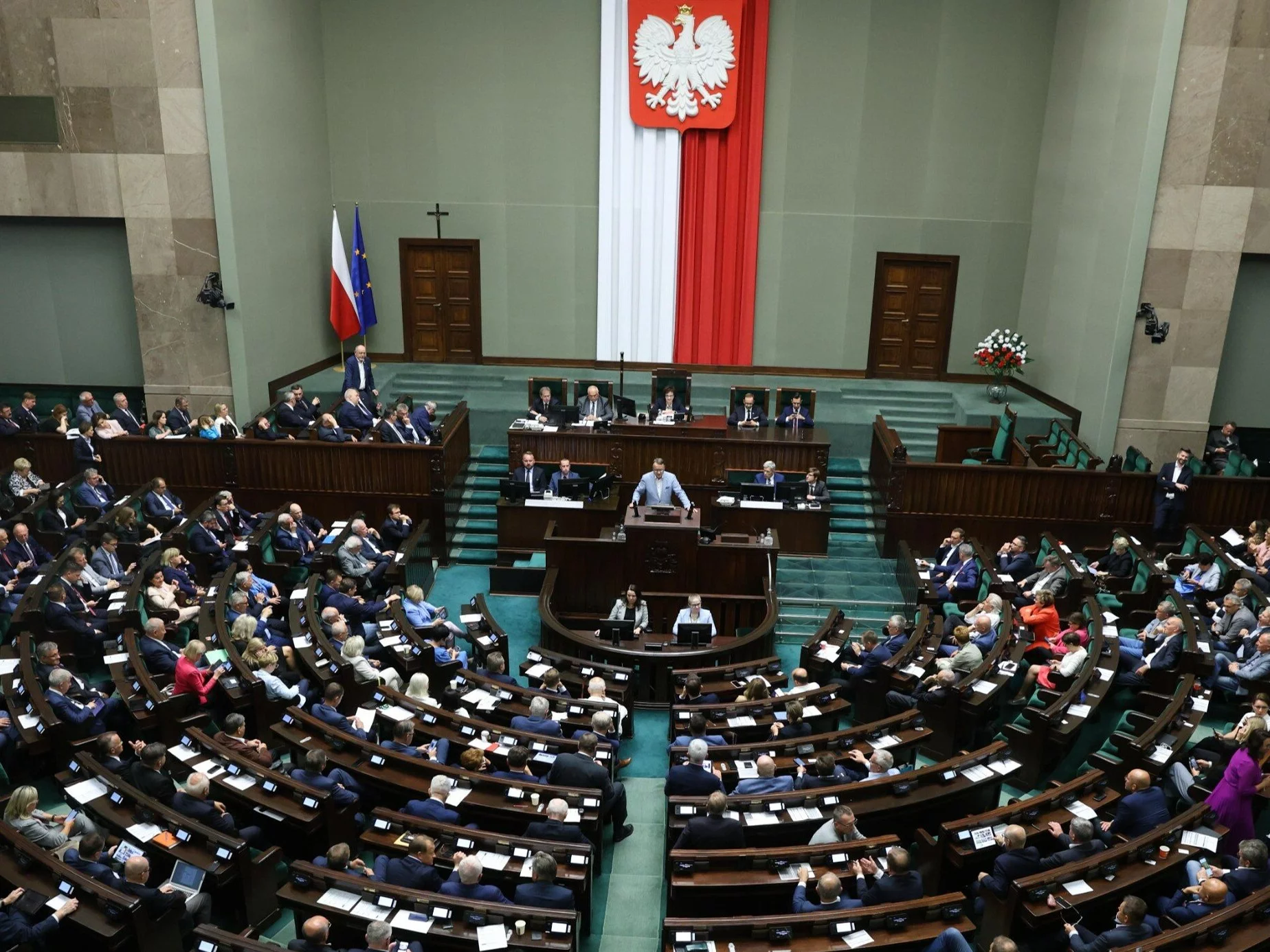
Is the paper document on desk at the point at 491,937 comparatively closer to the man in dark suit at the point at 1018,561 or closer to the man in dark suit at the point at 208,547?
the man in dark suit at the point at 208,547

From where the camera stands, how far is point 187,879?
637cm

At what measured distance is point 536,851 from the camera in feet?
21.4

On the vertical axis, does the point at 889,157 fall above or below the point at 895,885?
above

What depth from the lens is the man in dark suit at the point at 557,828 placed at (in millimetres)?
6734

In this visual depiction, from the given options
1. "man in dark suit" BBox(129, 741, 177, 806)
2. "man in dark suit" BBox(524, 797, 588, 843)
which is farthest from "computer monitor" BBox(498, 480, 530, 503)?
"man in dark suit" BBox(524, 797, 588, 843)

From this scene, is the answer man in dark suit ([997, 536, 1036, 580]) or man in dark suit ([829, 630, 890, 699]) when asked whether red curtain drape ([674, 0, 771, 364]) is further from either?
man in dark suit ([829, 630, 890, 699])

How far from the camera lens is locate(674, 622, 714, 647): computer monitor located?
1004 centimetres

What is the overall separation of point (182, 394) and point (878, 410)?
10.9 m

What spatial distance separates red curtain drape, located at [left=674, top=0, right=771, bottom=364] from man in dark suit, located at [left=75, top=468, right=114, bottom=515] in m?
9.60

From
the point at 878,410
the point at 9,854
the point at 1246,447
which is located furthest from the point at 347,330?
the point at 1246,447

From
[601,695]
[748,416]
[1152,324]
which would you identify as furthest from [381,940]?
[1152,324]

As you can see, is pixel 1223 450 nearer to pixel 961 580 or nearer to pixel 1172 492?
pixel 1172 492

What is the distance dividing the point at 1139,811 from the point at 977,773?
110 cm

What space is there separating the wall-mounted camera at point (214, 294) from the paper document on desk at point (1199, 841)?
43.9 ft
